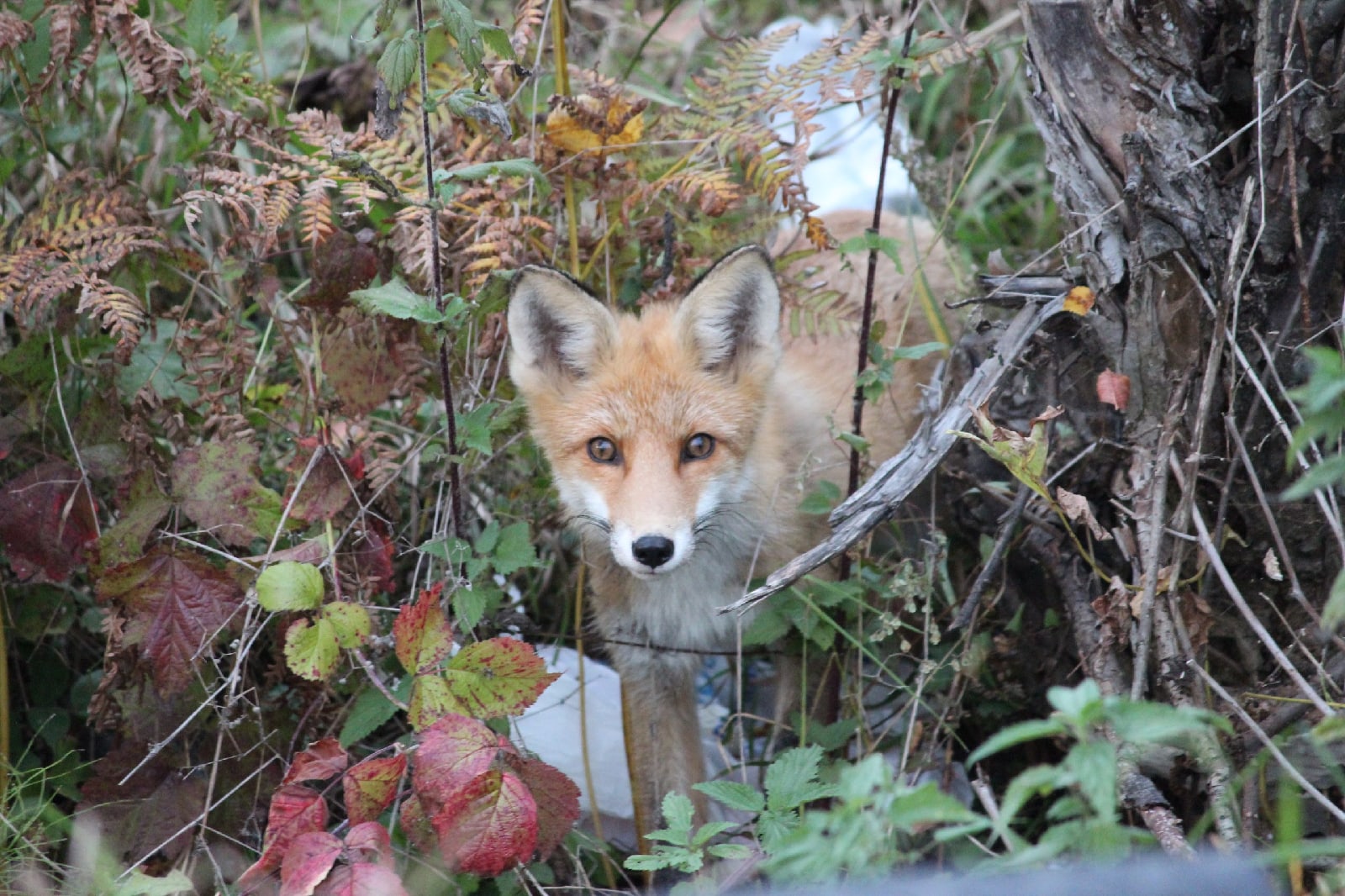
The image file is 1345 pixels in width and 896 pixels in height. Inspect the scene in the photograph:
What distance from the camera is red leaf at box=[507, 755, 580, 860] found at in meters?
2.74

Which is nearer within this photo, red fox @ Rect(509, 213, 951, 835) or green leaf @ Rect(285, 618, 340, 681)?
green leaf @ Rect(285, 618, 340, 681)

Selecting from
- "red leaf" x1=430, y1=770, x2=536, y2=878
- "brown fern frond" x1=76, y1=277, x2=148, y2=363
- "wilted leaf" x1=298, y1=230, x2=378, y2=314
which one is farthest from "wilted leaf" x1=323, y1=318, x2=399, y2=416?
"red leaf" x1=430, y1=770, x2=536, y2=878

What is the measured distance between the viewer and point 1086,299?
287cm

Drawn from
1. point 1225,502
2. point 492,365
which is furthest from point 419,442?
point 1225,502

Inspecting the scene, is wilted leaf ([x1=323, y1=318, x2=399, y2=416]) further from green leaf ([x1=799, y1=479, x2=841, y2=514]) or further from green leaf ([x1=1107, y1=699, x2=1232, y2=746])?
green leaf ([x1=1107, y1=699, x2=1232, y2=746])

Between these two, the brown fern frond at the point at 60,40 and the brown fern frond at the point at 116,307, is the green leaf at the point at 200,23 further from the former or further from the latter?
the brown fern frond at the point at 116,307

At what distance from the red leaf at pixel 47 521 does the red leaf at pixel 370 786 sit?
1137mm

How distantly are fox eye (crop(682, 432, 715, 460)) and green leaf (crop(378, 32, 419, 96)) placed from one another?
1314 mm

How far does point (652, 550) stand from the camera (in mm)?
3018

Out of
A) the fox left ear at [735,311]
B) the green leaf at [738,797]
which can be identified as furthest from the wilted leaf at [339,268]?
the green leaf at [738,797]

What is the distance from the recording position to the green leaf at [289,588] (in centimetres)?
265

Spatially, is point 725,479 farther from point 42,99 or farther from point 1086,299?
point 42,99

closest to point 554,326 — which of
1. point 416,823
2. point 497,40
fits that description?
point 497,40

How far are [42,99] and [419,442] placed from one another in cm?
151
